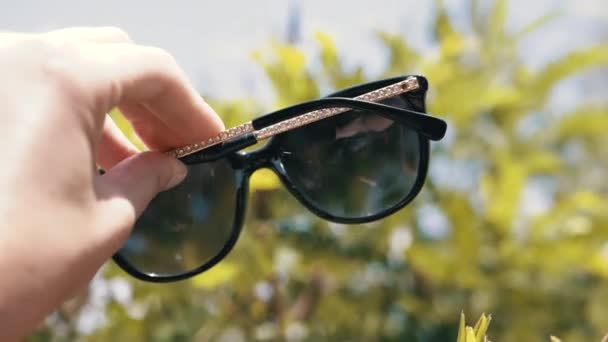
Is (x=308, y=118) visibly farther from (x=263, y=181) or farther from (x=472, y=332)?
(x=263, y=181)

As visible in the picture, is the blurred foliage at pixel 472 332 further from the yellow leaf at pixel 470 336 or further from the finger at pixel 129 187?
the finger at pixel 129 187

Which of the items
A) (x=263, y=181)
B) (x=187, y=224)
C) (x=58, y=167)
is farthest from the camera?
(x=263, y=181)

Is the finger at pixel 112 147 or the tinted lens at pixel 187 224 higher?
the finger at pixel 112 147

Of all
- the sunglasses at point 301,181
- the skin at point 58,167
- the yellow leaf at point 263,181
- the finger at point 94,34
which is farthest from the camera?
the yellow leaf at point 263,181

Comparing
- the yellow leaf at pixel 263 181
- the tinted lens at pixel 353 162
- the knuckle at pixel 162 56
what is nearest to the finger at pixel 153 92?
the knuckle at pixel 162 56

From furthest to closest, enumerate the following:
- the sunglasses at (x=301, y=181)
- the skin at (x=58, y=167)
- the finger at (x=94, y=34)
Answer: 1. the sunglasses at (x=301, y=181)
2. the finger at (x=94, y=34)
3. the skin at (x=58, y=167)

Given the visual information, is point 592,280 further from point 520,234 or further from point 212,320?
point 212,320

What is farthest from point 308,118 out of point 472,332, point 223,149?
point 472,332
